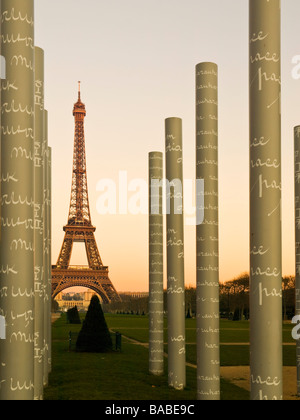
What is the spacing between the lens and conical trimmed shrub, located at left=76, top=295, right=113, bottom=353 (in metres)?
28.3

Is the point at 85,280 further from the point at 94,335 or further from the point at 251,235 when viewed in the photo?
the point at 251,235

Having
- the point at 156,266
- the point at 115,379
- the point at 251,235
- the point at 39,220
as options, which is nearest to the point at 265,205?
the point at 251,235

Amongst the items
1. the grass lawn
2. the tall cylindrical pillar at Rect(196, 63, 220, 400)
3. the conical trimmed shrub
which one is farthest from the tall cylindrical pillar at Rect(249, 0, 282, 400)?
the conical trimmed shrub

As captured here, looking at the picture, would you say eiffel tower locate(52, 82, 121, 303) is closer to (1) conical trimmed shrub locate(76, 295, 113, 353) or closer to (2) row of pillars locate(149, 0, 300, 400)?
(1) conical trimmed shrub locate(76, 295, 113, 353)

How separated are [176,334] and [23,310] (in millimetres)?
10144

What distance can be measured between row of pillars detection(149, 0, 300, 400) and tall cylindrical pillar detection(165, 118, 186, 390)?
3 cm

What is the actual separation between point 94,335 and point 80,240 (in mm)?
70809

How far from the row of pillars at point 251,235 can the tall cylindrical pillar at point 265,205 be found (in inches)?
0.5

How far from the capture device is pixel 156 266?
2058 cm

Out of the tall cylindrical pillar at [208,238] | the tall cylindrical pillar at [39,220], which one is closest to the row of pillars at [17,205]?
the tall cylindrical pillar at [39,220]

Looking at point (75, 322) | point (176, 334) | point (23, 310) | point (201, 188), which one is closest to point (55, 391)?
point (176, 334)

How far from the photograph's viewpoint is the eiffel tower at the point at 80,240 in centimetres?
9238

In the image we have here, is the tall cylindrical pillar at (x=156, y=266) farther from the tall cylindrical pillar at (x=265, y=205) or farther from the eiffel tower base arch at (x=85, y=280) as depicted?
the eiffel tower base arch at (x=85, y=280)

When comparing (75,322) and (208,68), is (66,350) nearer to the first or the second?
(208,68)
